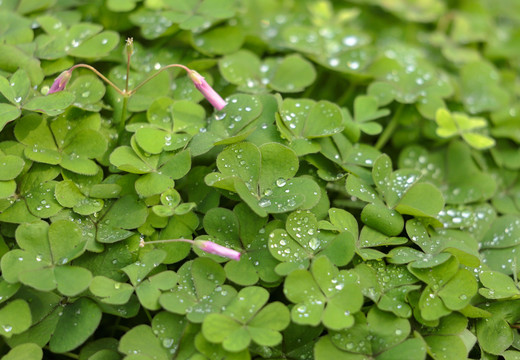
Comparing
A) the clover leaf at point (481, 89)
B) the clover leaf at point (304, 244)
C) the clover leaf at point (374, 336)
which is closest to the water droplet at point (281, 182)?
the clover leaf at point (304, 244)

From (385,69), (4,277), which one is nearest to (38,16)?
(4,277)

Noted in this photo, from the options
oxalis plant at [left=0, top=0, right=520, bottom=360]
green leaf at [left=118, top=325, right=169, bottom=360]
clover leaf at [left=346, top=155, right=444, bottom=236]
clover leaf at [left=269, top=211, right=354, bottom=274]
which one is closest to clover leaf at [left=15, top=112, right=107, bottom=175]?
oxalis plant at [left=0, top=0, right=520, bottom=360]

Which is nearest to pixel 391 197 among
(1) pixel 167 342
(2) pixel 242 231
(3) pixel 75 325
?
(2) pixel 242 231

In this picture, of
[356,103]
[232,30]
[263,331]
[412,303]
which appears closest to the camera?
[263,331]

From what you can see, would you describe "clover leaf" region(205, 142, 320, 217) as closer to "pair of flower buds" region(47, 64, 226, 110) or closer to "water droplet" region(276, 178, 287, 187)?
"water droplet" region(276, 178, 287, 187)

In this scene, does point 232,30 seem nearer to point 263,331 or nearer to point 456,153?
point 456,153

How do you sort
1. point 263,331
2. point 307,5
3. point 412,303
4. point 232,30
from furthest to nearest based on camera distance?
point 307,5 → point 232,30 → point 412,303 → point 263,331

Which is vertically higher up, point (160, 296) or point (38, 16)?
point (38, 16)
